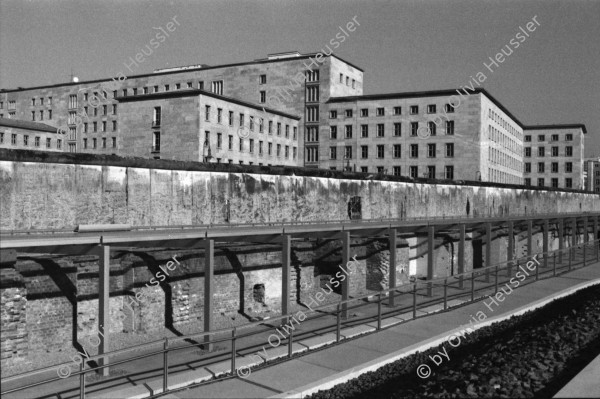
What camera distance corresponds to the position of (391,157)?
5956 cm

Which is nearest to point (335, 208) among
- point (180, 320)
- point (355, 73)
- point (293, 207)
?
point (293, 207)

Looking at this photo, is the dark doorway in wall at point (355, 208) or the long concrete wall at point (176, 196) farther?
the dark doorway in wall at point (355, 208)

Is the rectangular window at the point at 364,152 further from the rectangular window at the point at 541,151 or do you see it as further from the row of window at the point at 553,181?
the rectangular window at the point at 541,151

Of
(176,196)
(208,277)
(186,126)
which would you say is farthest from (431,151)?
(208,277)

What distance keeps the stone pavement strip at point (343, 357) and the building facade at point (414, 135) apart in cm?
4220

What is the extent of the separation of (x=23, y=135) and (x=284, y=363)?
51.4 m

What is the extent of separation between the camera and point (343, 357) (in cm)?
1089

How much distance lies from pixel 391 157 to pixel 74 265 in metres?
48.7

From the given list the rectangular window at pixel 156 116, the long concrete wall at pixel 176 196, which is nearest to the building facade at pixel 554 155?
the long concrete wall at pixel 176 196

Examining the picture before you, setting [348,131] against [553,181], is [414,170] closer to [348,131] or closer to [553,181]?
[348,131]

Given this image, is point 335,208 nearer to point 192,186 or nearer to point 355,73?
point 192,186

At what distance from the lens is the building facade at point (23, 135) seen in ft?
170

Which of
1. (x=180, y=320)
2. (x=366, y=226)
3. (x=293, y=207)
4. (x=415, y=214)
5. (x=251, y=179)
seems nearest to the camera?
(x=180, y=320)

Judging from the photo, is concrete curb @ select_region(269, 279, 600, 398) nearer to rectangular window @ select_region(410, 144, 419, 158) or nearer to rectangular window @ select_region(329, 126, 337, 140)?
rectangular window @ select_region(410, 144, 419, 158)
